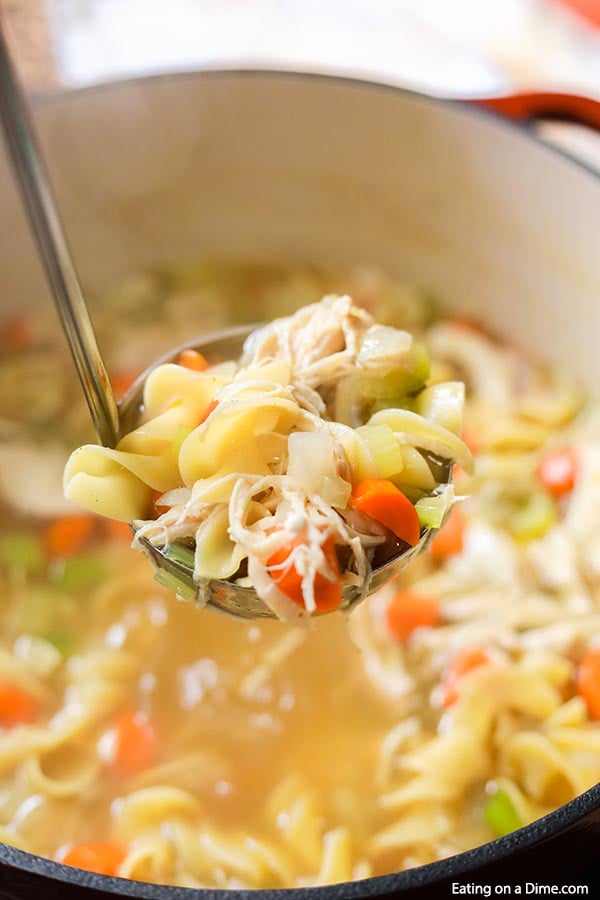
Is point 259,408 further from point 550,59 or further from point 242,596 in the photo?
point 550,59

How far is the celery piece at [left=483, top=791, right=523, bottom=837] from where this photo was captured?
58.1 inches

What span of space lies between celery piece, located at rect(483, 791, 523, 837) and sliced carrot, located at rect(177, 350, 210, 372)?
837mm

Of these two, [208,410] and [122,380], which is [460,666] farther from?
[122,380]

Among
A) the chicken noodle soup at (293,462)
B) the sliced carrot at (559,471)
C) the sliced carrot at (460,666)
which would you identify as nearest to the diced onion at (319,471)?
the chicken noodle soup at (293,462)

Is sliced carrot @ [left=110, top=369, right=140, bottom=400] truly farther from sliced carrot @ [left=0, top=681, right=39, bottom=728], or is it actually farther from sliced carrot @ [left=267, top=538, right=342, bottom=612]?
sliced carrot @ [left=267, top=538, right=342, bottom=612]

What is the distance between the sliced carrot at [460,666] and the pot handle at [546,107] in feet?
3.36

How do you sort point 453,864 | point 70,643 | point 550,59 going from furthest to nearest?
point 550,59, point 70,643, point 453,864

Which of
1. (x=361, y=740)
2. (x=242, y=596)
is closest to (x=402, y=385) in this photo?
(x=242, y=596)

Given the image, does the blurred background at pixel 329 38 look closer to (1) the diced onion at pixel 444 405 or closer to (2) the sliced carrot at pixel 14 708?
(1) the diced onion at pixel 444 405

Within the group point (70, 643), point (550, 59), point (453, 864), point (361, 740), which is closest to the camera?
point (453, 864)

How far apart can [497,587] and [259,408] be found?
2.74 feet

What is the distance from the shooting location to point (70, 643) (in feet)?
5.77

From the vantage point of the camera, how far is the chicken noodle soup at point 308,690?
1509 mm

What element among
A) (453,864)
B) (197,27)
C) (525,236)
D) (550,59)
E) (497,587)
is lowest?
(497,587)
